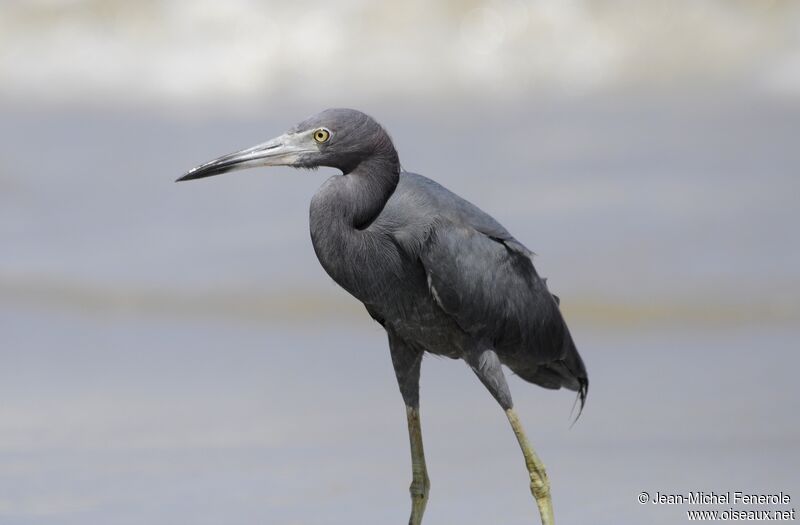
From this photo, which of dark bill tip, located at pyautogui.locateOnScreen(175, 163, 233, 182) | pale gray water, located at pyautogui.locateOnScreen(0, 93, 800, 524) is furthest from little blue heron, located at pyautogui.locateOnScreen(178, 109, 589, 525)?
pale gray water, located at pyautogui.locateOnScreen(0, 93, 800, 524)

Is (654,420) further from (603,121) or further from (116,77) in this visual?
(116,77)

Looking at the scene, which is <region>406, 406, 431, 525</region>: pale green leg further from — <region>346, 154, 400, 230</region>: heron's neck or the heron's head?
the heron's head

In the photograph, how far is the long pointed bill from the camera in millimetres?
5828

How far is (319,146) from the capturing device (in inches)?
232

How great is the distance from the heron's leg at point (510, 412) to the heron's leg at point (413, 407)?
252mm

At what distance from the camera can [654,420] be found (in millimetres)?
8219

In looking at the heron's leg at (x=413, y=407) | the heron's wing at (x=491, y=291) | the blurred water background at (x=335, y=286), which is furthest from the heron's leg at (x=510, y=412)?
the blurred water background at (x=335, y=286)

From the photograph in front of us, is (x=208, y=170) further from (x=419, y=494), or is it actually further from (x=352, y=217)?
(x=419, y=494)

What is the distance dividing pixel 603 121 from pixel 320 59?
4072mm

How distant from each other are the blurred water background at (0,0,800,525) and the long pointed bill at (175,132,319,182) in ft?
5.67

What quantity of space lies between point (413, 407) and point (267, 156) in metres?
1.33

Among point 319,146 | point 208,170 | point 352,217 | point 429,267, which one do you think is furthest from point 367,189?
point 208,170

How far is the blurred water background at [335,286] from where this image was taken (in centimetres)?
748

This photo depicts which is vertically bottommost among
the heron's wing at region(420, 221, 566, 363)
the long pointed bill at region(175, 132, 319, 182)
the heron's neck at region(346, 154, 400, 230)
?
the heron's wing at region(420, 221, 566, 363)
